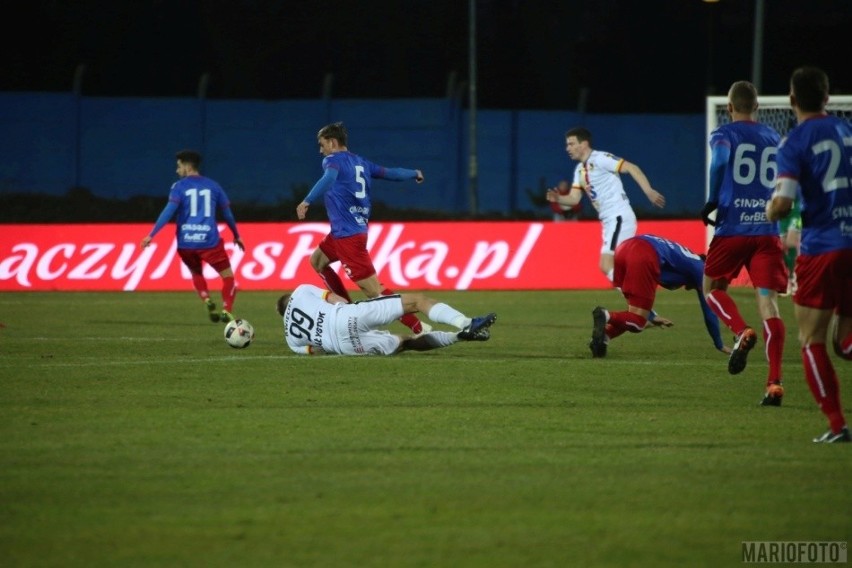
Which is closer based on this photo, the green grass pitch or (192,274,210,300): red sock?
the green grass pitch

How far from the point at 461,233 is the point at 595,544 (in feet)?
57.6

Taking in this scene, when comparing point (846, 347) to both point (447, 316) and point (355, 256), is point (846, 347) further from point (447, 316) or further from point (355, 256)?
point (355, 256)

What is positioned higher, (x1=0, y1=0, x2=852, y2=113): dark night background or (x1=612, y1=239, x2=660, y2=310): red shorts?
(x1=0, y1=0, x2=852, y2=113): dark night background

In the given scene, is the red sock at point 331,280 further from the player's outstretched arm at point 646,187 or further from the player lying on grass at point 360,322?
the player's outstretched arm at point 646,187

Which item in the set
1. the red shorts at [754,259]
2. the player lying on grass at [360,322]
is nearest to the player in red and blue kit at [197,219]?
the player lying on grass at [360,322]

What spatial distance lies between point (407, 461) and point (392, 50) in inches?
1402

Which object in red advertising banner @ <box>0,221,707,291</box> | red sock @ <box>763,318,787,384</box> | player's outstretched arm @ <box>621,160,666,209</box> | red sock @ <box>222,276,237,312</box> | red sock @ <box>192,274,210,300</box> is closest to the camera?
red sock @ <box>763,318,787,384</box>

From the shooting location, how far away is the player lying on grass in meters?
11.9

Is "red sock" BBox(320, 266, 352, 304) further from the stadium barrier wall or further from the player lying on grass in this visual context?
the stadium barrier wall

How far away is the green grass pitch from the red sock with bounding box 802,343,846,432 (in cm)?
23

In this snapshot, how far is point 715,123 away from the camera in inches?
931

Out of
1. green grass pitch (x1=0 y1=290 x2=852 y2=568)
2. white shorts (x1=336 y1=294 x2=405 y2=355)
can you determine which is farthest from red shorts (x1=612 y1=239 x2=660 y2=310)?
white shorts (x1=336 y1=294 x2=405 y2=355)

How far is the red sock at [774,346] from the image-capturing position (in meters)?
9.93

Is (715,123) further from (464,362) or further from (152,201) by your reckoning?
(152,201)
